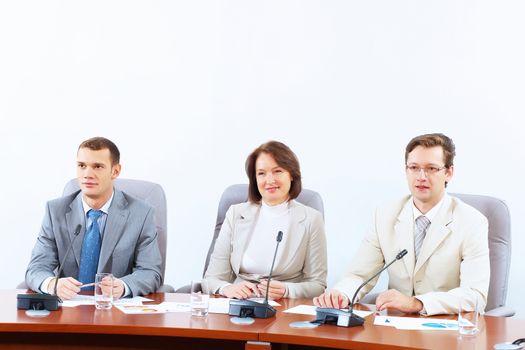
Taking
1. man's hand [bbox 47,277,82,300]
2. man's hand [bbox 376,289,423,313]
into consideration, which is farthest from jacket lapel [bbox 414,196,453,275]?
man's hand [bbox 47,277,82,300]

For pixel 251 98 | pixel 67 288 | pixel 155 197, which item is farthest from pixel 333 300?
pixel 251 98

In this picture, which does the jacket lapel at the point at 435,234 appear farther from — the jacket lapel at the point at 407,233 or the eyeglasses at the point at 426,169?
the eyeglasses at the point at 426,169

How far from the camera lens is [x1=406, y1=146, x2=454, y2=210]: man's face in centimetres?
337

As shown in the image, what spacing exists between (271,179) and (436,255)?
82cm

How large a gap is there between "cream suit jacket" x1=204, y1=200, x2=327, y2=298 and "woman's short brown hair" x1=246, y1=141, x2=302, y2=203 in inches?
2.1

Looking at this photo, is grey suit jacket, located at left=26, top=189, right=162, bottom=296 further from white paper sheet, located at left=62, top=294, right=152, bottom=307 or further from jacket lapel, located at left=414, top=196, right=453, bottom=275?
jacket lapel, located at left=414, top=196, right=453, bottom=275

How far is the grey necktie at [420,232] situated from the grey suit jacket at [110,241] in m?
1.07

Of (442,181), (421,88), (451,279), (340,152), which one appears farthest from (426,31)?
(451,279)

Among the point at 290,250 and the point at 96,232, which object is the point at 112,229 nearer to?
the point at 96,232

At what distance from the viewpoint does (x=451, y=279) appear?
11.2ft

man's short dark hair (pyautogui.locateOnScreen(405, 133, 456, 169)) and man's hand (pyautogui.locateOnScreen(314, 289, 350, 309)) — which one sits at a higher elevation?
man's short dark hair (pyautogui.locateOnScreen(405, 133, 456, 169))

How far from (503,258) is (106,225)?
1.68m

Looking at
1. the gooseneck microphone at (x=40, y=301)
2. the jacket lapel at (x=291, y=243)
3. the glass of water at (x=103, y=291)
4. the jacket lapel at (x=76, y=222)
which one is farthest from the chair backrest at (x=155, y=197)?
the gooseneck microphone at (x=40, y=301)

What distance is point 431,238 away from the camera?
134 inches
